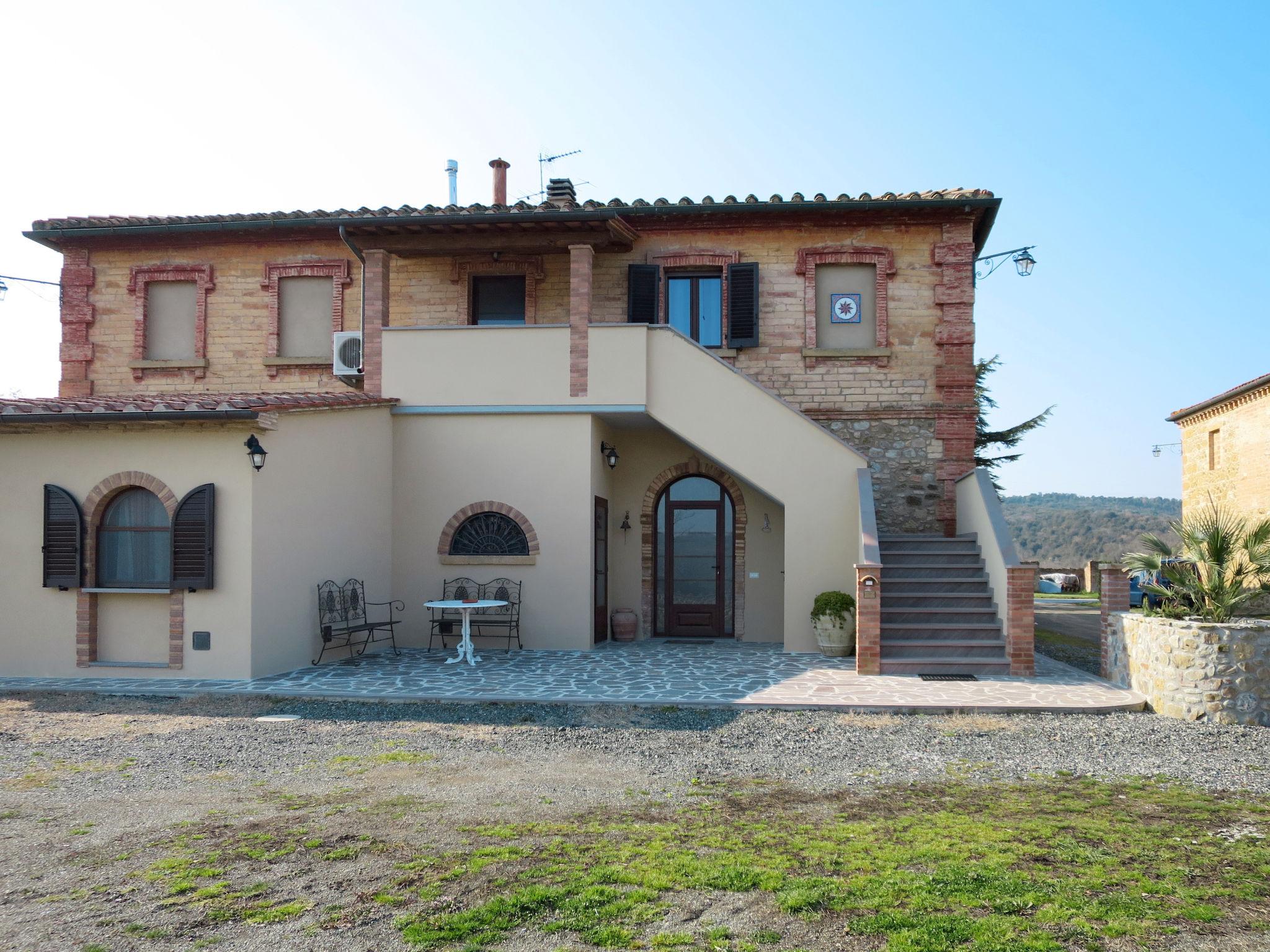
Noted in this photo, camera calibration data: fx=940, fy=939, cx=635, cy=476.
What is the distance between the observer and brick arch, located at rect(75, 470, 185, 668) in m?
10.2

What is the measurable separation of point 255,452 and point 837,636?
715 cm

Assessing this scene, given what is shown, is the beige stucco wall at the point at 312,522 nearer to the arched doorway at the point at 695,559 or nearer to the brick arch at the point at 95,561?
the brick arch at the point at 95,561

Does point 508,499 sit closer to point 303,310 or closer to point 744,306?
point 744,306

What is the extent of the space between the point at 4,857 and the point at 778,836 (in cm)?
393

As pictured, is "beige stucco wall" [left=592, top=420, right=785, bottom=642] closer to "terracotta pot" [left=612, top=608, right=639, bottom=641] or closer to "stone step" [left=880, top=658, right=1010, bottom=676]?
"terracotta pot" [left=612, top=608, right=639, bottom=641]

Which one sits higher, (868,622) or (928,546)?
(928,546)

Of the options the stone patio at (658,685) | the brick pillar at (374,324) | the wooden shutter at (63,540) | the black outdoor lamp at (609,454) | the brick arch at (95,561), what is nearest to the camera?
the stone patio at (658,685)

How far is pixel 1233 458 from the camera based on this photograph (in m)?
23.0

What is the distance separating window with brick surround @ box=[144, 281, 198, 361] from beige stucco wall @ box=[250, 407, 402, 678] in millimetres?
4480

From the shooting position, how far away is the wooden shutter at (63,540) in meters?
10.3

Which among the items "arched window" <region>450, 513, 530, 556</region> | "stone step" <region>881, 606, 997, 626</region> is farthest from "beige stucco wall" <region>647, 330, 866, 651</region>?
"arched window" <region>450, 513, 530, 556</region>

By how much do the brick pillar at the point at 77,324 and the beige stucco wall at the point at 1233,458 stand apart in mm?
22504

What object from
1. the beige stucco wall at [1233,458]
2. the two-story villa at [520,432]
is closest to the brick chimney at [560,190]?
the two-story villa at [520,432]

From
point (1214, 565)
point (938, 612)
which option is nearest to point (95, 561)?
point (938, 612)
